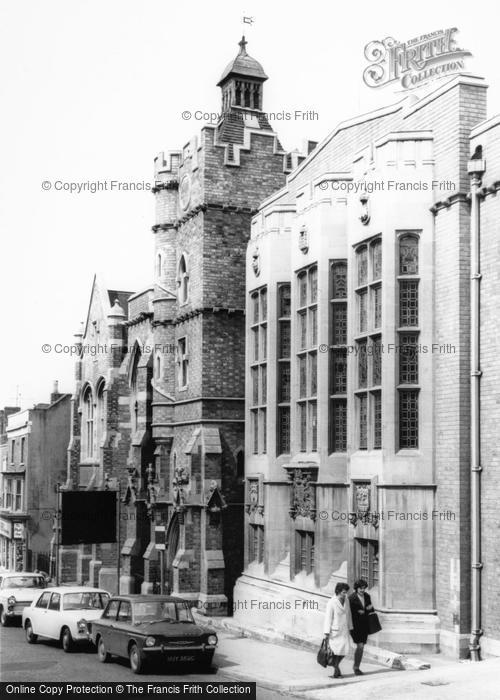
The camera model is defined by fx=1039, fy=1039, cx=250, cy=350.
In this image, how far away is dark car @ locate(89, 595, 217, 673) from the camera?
757 inches

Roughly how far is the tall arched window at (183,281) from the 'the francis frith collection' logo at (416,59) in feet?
30.8

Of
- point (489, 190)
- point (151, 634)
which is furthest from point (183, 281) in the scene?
point (151, 634)

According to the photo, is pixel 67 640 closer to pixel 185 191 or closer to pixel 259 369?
pixel 259 369

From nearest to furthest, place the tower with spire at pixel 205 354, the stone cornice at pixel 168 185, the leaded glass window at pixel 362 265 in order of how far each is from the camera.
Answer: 1. the leaded glass window at pixel 362 265
2. the tower with spire at pixel 205 354
3. the stone cornice at pixel 168 185

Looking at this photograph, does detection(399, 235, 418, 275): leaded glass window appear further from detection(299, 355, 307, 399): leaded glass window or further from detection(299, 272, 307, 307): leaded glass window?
detection(299, 355, 307, 399): leaded glass window

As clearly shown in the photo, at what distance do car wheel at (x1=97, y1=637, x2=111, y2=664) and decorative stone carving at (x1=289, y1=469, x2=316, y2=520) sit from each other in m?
5.69

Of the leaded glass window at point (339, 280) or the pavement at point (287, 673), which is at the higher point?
the leaded glass window at point (339, 280)

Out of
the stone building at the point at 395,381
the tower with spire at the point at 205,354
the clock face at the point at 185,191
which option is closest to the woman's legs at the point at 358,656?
the stone building at the point at 395,381

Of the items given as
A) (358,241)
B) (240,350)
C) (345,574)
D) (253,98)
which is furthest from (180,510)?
(253,98)

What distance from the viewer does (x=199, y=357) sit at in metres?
30.2

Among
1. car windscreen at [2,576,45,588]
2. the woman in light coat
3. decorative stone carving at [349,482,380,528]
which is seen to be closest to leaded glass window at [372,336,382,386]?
decorative stone carving at [349,482,380,528]

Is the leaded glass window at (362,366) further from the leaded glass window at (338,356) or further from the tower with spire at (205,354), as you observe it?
the tower with spire at (205,354)

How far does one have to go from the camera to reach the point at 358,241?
2233 cm

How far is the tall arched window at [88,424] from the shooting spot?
44906 millimetres
